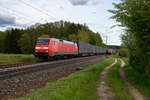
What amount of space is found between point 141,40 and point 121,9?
89.3 inches

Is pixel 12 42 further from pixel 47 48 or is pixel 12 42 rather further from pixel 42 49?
pixel 47 48

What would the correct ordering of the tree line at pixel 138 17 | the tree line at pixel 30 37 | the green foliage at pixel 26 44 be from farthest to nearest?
the green foliage at pixel 26 44
the tree line at pixel 30 37
the tree line at pixel 138 17

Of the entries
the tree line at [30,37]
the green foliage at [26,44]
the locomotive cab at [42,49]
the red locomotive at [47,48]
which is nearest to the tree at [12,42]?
the tree line at [30,37]

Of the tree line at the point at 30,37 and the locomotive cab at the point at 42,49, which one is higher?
the tree line at the point at 30,37

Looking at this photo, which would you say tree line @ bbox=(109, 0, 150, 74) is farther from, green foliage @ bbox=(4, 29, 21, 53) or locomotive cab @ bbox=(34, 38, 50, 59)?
green foliage @ bbox=(4, 29, 21, 53)

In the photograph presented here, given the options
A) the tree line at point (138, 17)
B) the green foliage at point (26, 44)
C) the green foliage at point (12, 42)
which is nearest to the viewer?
the tree line at point (138, 17)

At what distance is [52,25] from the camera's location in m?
90.9

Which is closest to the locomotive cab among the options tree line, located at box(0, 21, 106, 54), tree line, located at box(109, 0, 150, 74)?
tree line, located at box(109, 0, 150, 74)

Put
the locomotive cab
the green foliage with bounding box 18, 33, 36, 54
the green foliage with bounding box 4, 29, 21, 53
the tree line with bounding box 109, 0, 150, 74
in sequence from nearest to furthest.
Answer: the tree line with bounding box 109, 0, 150, 74, the locomotive cab, the green foliage with bounding box 18, 33, 36, 54, the green foliage with bounding box 4, 29, 21, 53

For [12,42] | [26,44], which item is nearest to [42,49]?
[26,44]

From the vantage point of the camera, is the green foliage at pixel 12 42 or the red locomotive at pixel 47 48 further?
the green foliage at pixel 12 42

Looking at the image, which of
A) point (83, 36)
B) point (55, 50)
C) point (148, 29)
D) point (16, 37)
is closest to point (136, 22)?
point (148, 29)

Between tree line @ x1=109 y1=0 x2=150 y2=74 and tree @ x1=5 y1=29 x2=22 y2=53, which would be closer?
tree line @ x1=109 y1=0 x2=150 y2=74

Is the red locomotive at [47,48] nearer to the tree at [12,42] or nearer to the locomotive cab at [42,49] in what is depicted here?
the locomotive cab at [42,49]
